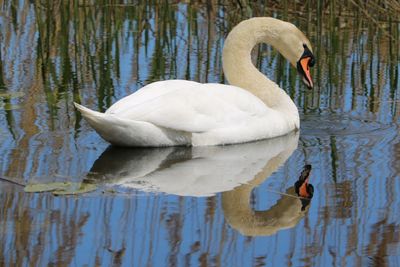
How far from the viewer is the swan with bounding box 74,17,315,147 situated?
24.1 feet

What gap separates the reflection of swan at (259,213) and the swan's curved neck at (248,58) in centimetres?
196

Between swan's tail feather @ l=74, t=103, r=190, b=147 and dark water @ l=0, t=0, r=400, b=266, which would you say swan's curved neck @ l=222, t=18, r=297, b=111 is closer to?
dark water @ l=0, t=0, r=400, b=266

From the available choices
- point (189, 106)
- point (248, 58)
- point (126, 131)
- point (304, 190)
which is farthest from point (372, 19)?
point (304, 190)

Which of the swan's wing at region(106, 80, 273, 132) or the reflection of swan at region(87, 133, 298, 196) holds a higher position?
the swan's wing at region(106, 80, 273, 132)

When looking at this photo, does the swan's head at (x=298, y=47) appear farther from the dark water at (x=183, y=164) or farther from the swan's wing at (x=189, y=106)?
the swan's wing at (x=189, y=106)

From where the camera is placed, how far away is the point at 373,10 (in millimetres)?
12547

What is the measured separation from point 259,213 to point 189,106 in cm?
158

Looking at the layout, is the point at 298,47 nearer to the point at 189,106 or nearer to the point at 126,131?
the point at 189,106

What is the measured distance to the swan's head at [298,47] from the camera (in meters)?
8.64

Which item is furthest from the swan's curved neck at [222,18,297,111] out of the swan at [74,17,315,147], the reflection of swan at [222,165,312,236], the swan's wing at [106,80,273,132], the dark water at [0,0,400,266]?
the reflection of swan at [222,165,312,236]

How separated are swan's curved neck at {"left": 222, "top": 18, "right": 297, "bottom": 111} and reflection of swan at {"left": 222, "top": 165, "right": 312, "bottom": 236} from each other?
196cm

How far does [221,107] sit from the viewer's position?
7.70 meters

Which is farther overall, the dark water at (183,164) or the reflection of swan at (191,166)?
the reflection of swan at (191,166)

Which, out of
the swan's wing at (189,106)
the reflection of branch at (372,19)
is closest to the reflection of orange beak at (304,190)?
the swan's wing at (189,106)
